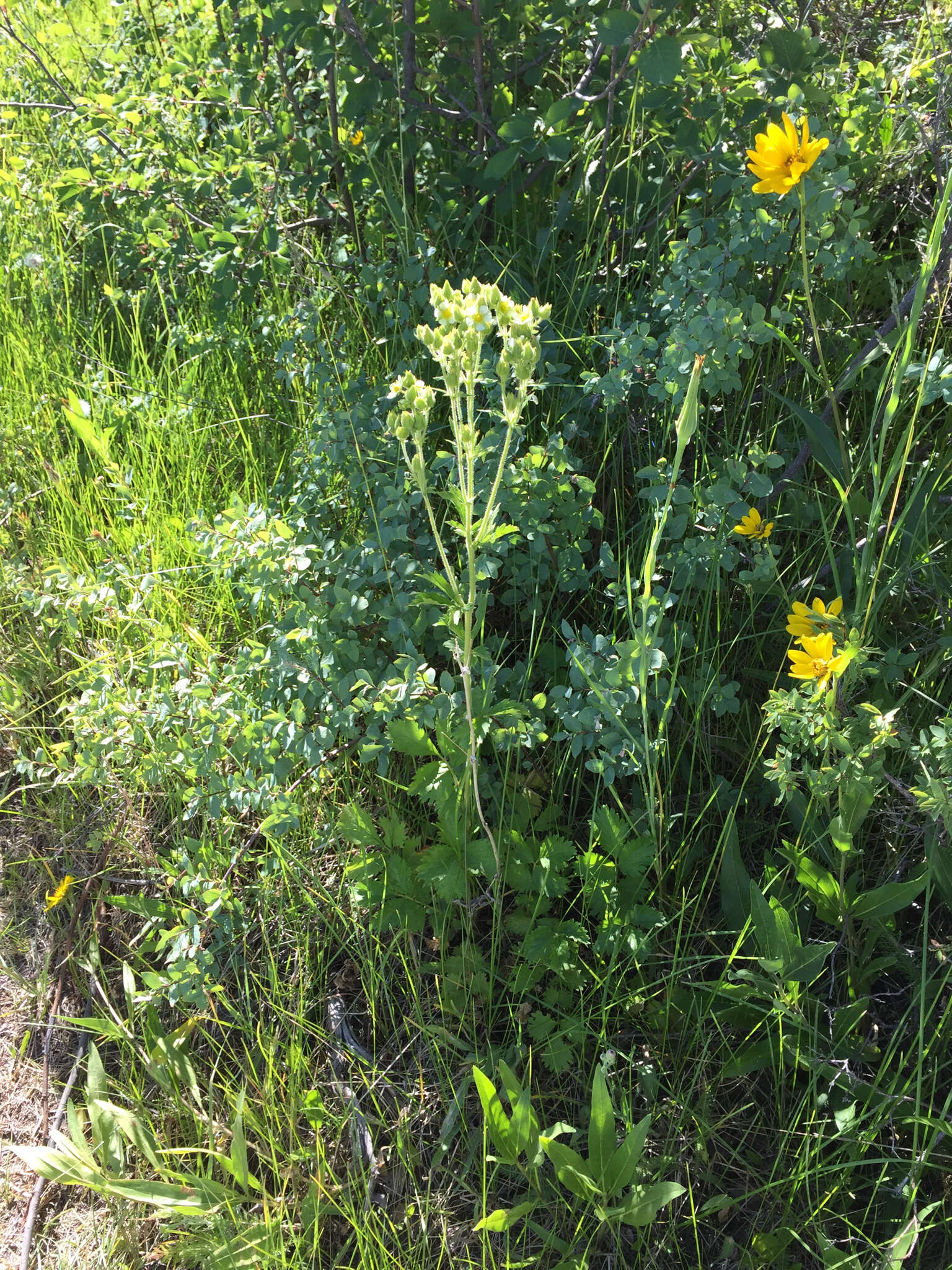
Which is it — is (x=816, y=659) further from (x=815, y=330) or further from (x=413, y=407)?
(x=413, y=407)

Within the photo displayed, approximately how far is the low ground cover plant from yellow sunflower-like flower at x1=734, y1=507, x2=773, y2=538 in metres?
0.05

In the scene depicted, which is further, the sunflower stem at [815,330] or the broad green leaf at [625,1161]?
the sunflower stem at [815,330]

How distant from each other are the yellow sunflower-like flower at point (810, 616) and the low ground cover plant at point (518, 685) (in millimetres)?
16

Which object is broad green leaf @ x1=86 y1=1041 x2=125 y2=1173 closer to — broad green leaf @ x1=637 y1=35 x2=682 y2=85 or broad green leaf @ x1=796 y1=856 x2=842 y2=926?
broad green leaf @ x1=796 y1=856 x2=842 y2=926

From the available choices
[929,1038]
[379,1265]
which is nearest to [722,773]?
[929,1038]

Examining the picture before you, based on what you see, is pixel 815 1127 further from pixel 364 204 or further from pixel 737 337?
pixel 364 204

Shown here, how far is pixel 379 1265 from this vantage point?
4.30 feet

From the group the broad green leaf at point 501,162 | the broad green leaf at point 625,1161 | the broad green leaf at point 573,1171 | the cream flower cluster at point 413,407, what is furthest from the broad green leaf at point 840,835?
the broad green leaf at point 501,162

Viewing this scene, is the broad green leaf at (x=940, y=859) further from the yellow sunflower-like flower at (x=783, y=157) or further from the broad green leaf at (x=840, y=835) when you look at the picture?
the yellow sunflower-like flower at (x=783, y=157)

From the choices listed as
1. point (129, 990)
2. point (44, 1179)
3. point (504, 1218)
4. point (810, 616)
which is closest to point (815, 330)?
point (810, 616)

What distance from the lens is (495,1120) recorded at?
1.27 metres

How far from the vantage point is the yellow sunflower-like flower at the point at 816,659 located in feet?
4.49

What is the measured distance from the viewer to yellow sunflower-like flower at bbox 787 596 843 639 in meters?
1.40

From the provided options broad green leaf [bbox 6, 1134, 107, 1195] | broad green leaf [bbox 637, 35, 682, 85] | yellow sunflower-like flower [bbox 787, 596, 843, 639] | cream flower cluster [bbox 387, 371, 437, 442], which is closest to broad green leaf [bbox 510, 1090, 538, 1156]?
broad green leaf [bbox 6, 1134, 107, 1195]
